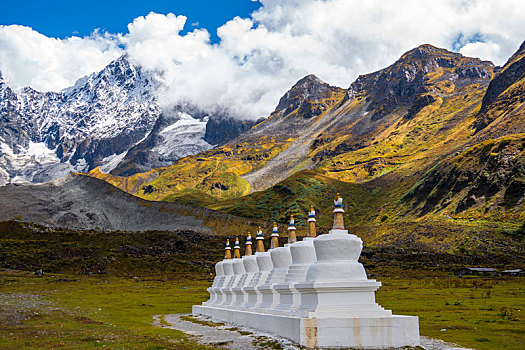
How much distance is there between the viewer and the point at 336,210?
23438 millimetres

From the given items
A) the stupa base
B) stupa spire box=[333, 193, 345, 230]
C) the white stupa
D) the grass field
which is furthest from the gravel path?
stupa spire box=[333, 193, 345, 230]

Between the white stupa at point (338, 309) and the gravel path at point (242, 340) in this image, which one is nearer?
the white stupa at point (338, 309)

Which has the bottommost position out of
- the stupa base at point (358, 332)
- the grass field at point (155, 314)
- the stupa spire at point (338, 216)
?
the grass field at point (155, 314)

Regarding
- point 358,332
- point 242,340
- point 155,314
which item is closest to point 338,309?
point 358,332

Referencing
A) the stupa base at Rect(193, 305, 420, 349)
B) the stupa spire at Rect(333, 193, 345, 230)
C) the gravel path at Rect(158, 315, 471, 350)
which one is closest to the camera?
the stupa base at Rect(193, 305, 420, 349)

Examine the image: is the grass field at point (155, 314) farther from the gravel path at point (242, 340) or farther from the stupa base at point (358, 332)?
the stupa base at point (358, 332)

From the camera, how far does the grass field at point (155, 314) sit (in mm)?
24719

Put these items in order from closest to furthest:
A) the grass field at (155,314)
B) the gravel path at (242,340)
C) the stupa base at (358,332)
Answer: the stupa base at (358,332)
the gravel path at (242,340)
the grass field at (155,314)

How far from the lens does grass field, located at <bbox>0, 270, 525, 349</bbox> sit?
973 inches

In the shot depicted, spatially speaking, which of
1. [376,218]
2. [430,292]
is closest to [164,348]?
[430,292]

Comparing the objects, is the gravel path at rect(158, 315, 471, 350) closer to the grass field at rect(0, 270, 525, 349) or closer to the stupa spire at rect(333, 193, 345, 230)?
the grass field at rect(0, 270, 525, 349)

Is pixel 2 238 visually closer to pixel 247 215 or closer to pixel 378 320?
pixel 247 215

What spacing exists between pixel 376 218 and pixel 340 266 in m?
164

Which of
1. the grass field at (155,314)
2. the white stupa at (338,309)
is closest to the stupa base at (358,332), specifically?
the white stupa at (338,309)
